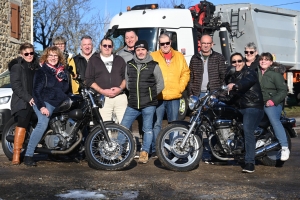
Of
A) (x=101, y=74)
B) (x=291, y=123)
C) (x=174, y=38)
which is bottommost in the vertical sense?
Answer: (x=291, y=123)

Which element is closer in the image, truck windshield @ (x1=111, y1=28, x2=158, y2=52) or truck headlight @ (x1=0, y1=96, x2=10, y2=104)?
truck headlight @ (x1=0, y1=96, x2=10, y2=104)

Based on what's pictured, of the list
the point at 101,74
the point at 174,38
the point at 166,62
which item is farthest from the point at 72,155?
the point at 174,38

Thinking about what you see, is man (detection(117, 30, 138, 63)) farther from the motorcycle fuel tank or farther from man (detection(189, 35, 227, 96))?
the motorcycle fuel tank

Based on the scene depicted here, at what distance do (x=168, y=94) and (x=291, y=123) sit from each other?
5.97 ft

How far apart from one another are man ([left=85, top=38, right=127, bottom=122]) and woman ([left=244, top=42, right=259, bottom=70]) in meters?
1.83

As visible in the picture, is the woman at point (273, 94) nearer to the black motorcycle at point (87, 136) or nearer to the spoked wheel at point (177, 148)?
the spoked wheel at point (177, 148)

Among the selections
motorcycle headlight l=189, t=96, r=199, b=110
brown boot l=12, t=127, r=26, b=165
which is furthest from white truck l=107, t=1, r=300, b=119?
brown boot l=12, t=127, r=26, b=165

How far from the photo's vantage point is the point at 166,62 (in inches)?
370

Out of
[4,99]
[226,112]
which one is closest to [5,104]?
[4,99]

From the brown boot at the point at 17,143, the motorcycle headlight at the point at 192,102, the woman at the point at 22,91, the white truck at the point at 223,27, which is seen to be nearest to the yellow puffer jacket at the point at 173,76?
the motorcycle headlight at the point at 192,102

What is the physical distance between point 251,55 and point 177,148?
177cm

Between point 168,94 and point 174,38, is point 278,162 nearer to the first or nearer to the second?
point 168,94

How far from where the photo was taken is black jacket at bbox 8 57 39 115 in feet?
29.4

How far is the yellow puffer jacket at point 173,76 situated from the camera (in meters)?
9.30
